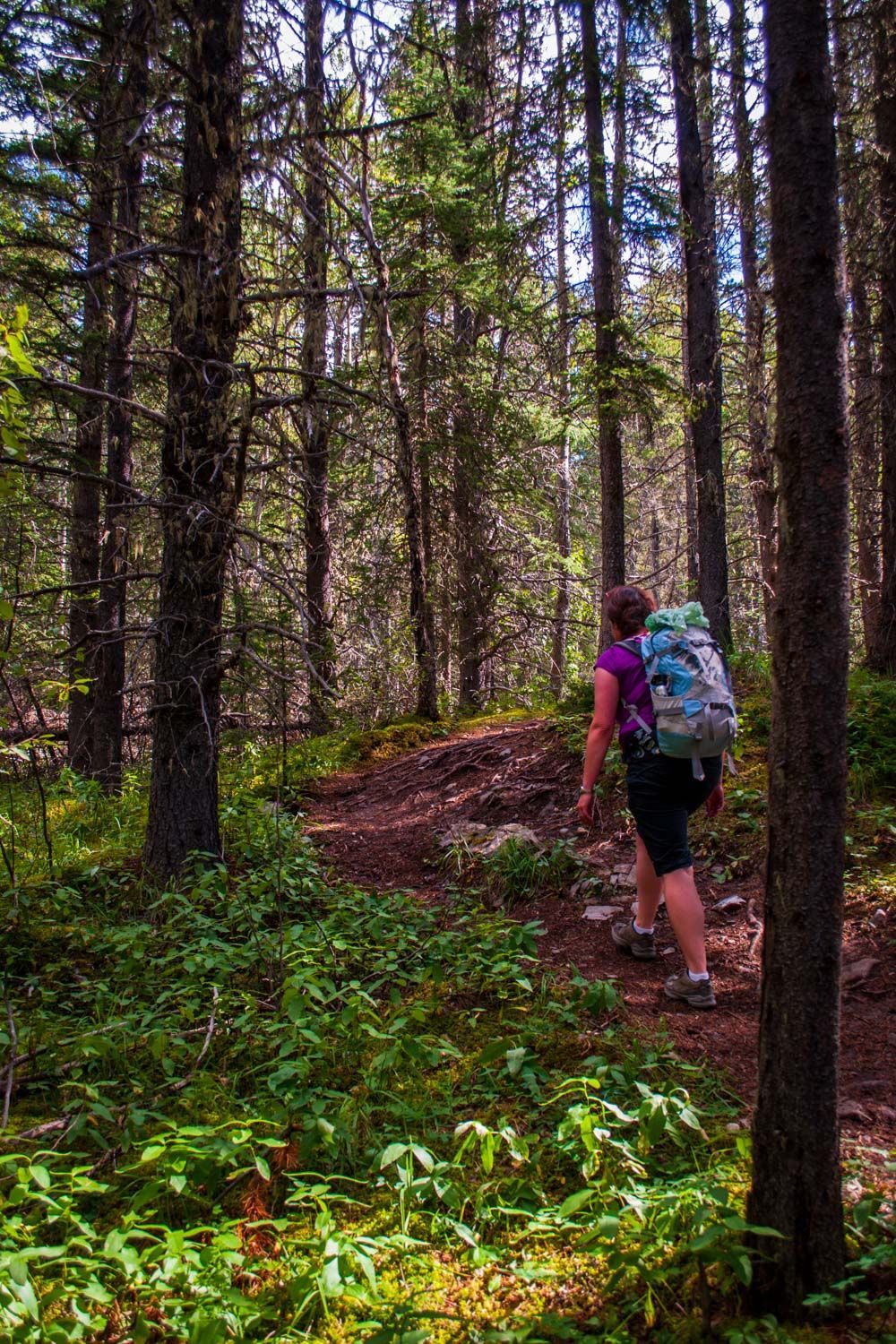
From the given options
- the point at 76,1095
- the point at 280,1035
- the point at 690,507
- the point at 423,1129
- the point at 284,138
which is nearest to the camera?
the point at 423,1129

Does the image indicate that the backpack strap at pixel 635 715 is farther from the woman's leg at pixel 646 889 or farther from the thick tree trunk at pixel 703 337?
the thick tree trunk at pixel 703 337

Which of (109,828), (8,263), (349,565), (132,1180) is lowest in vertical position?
(132,1180)

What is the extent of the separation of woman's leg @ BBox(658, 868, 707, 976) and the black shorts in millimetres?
68

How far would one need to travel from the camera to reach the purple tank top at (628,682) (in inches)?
173

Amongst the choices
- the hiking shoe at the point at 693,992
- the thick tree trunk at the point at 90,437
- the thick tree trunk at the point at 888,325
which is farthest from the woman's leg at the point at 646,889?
the thick tree trunk at the point at 90,437

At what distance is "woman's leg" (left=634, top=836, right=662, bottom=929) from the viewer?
4.55 metres

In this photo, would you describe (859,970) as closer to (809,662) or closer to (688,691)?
(688,691)

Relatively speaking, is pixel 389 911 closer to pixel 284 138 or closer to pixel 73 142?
pixel 284 138

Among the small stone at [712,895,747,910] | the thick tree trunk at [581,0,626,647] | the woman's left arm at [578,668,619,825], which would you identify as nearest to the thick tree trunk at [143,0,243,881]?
the woman's left arm at [578,668,619,825]

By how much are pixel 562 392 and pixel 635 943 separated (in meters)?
10.6

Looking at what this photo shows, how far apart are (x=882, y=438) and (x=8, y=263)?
30.4 feet

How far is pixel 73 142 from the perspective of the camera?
304 inches

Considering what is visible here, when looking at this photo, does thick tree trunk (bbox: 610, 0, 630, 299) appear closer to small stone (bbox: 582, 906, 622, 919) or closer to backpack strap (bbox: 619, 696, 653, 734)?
backpack strap (bbox: 619, 696, 653, 734)

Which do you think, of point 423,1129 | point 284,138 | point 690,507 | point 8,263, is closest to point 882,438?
point 284,138
